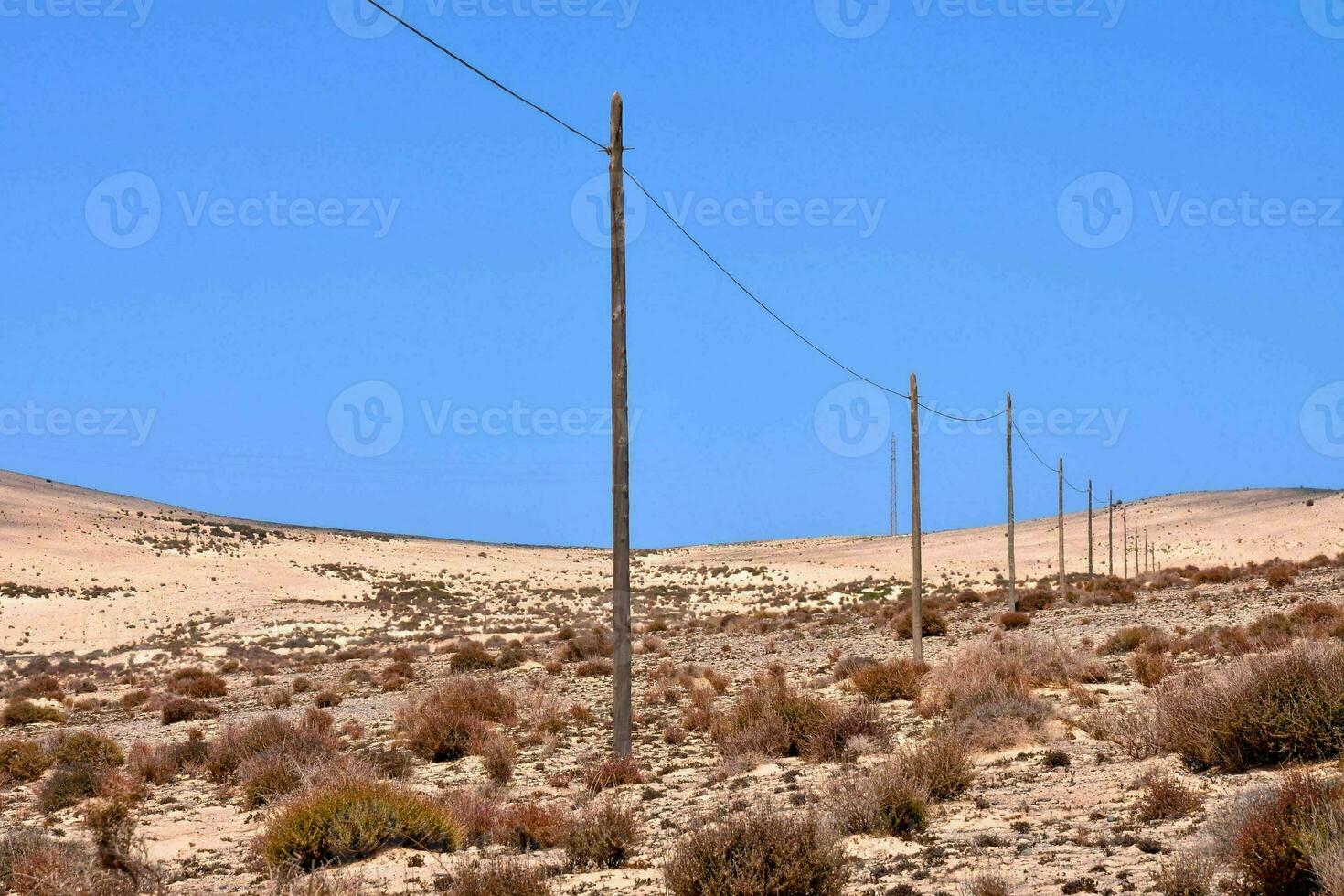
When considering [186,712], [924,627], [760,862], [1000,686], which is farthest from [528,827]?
[924,627]

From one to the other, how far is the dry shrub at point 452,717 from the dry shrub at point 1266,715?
10.5 m

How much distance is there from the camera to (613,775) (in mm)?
15633

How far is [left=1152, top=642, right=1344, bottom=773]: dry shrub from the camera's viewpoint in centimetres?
1258

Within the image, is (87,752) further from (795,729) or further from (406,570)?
(406,570)

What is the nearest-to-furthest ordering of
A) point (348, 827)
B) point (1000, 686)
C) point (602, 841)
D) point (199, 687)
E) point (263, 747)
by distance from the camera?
point (602, 841) → point (348, 827) → point (263, 747) → point (1000, 686) → point (199, 687)

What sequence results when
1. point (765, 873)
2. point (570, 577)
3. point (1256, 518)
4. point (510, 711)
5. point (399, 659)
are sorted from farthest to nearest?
point (1256, 518)
point (570, 577)
point (399, 659)
point (510, 711)
point (765, 873)

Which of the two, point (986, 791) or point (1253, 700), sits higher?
point (1253, 700)

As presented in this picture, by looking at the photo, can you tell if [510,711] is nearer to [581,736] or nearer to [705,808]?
[581,736]

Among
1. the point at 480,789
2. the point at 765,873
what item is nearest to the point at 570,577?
the point at 480,789

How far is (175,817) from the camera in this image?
1522cm

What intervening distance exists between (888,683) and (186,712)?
15596mm

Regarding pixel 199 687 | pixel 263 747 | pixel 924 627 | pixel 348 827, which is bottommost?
pixel 199 687

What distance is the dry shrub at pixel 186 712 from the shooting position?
2759cm

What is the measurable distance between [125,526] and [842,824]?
4559 inches
